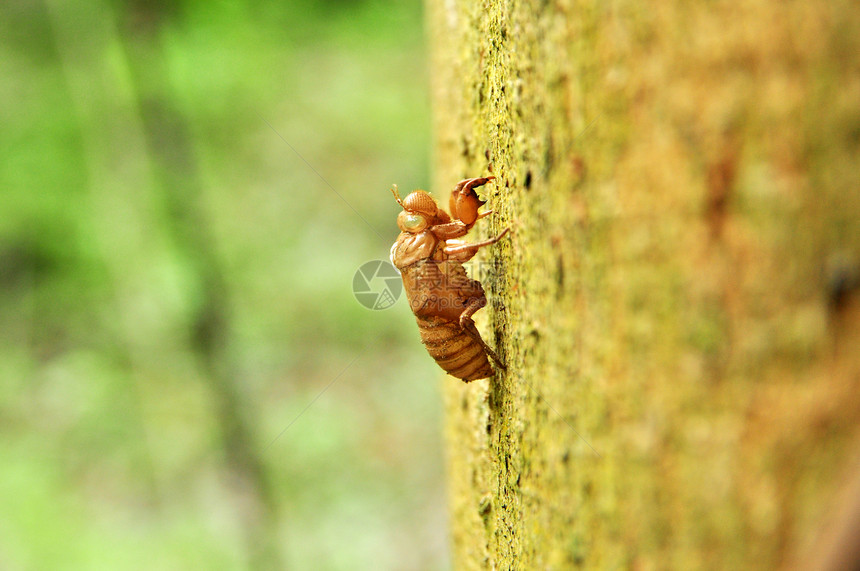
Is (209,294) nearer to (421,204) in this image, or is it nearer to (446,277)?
(421,204)

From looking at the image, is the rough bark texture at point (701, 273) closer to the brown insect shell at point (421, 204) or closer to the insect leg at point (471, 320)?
the insect leg at point (471, 320)

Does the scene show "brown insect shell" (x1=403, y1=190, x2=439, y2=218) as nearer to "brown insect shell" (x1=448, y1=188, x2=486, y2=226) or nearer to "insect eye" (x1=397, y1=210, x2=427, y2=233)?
"insect eye" (x1=397, y1=210, x2=427, y2=233)

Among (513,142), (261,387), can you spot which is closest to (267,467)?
(261,387)

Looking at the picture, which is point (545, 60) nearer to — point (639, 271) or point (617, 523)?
point (639, 271)

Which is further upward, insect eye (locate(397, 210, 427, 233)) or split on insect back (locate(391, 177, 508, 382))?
insect eye (locate(397, 210, 427, 233))

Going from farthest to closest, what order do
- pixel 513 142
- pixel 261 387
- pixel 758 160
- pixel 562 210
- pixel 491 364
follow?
pixel 261 387
pixel 491 364
pixel 513 142
pixel 562 210
pixel 758 160

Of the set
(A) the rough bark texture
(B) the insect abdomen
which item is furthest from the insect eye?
(A) the rough bark texture

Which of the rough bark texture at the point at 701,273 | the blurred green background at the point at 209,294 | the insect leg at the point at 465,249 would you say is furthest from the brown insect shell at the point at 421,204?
the blurred green background at the point at 209,294
